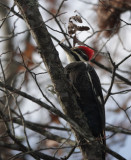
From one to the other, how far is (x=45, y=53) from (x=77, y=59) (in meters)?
1.59

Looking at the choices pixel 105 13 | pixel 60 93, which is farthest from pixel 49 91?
pixel 105 13

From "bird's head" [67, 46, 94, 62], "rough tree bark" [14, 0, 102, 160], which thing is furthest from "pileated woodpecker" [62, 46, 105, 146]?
"rough tree bark" [14, 0, 102, 160]

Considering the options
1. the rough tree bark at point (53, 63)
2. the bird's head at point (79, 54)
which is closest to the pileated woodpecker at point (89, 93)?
the bird's head at point (79, 54)


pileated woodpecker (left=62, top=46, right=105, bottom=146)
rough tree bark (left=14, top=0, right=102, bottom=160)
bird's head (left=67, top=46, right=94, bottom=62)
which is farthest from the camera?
bird's head (left=67, top=46, right=94, bottom=62)

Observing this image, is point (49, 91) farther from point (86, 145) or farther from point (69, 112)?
point (86, 145)

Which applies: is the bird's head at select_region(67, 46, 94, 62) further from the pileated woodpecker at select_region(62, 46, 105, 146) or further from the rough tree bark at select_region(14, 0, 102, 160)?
the rough tree bark at select_region(14, 0, 102, 160)

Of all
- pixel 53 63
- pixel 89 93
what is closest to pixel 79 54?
pixel 89 93

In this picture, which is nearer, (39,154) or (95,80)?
(39,154)

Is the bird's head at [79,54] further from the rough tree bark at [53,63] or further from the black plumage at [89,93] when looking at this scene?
the rough tree bark at [53,63]

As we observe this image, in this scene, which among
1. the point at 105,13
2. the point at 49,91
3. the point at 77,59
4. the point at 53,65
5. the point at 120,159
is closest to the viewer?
the point at 120,159

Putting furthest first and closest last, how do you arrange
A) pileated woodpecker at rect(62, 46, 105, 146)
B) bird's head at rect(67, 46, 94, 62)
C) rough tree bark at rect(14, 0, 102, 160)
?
bird's head at rect(67, 46, 94, 62), pileated woodpecker at rect(62, 46, 105, 146), rough tree bark at rect(14, 0, 102, 160)

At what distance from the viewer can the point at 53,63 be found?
3.70 meters

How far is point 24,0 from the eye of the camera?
375 centimetres

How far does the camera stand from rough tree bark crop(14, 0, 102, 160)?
3701mm
